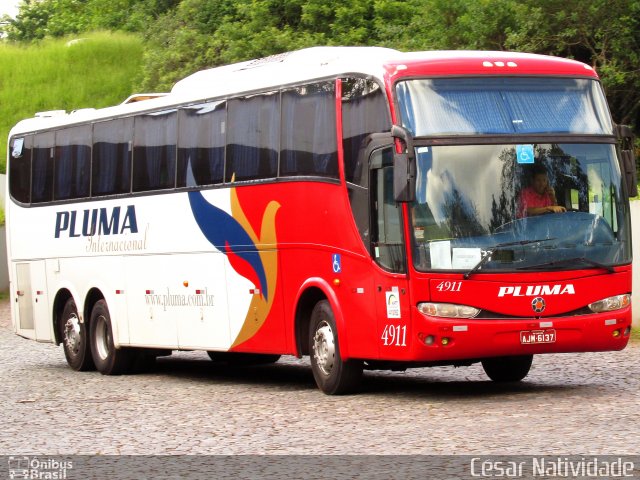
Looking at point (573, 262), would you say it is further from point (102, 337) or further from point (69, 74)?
point (69, 74)

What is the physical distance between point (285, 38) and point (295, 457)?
94.8 feet

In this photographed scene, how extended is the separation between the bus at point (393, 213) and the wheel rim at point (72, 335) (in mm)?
2893

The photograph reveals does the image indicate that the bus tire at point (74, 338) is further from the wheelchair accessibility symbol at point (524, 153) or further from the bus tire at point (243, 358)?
the wheelchair accessibility symbol at point (524, 153)

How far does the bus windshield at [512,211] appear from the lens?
45.2ft

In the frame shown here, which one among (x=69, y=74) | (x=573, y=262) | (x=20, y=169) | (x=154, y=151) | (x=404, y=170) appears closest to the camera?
(x=404, y=170)

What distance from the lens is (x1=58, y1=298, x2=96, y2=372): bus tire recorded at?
835 inches

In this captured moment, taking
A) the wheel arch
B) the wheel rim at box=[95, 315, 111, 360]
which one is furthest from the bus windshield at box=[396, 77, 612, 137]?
the wheel rim at box=[95, 315, 111, 360]

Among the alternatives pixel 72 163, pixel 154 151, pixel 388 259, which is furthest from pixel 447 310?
pixel 72 163

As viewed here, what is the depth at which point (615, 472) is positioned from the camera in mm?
9281

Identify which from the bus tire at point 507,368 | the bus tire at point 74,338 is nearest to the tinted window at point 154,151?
the bus tire at point 74,338

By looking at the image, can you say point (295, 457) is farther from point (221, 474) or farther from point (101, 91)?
point (101, 91)

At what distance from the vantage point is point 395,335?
14.0 meters

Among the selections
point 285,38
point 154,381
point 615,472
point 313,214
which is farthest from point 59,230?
point 285,38

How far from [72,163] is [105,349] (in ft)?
9.29
